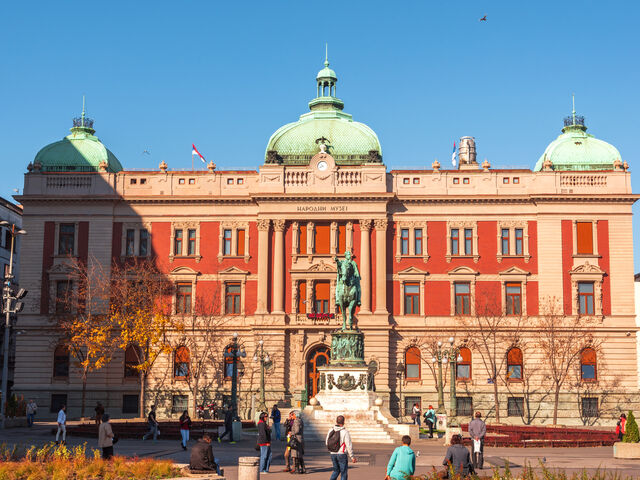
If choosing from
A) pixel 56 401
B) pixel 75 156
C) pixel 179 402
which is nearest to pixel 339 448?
pixel 179 402

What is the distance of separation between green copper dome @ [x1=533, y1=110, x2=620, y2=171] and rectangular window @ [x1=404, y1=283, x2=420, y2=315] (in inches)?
572

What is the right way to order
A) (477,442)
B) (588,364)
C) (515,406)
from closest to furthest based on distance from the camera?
(477,442)
(515,406)
(588,364)

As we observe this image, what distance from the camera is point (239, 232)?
68062 mm

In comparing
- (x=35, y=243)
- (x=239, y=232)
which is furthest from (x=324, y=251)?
(x=35, y=243)

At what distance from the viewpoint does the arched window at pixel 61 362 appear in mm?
66812

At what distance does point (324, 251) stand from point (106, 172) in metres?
18.5

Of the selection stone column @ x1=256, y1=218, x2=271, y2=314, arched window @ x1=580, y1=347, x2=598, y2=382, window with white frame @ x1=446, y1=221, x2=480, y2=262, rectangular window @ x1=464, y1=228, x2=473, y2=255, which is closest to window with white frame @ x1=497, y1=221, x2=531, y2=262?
window with white frame @ x1=446, y1=221, x2=480, y2=262

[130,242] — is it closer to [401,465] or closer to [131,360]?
[131,360]

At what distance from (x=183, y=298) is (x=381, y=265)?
613 inches

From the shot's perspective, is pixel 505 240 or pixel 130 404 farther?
pixel 505 240

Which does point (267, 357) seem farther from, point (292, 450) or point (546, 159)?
point (292, 450)

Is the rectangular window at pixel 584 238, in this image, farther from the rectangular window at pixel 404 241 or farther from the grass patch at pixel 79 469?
the grass patch at pixel 79 469

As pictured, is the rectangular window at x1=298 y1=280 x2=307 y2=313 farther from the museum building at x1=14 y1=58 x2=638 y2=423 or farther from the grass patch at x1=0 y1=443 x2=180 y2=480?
the grass patch at x1=0 y1=443 x2=180 y2=480

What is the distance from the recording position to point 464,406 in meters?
64.9
